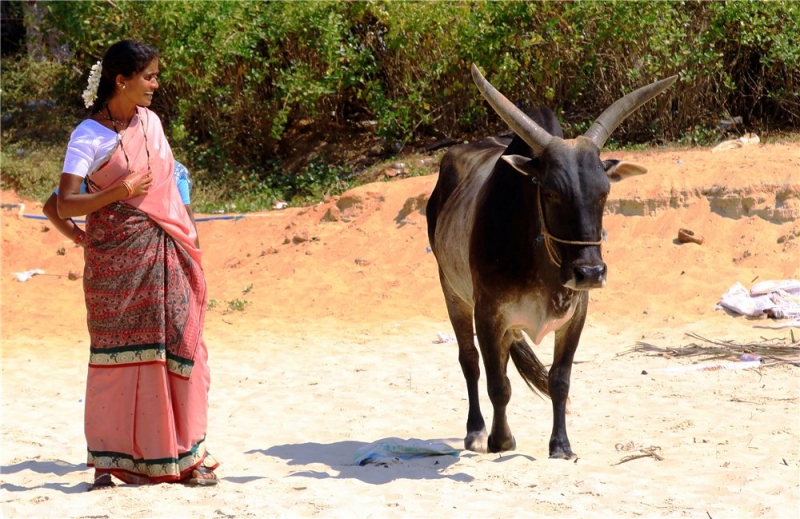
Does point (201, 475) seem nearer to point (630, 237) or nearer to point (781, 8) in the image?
point (630, 237)

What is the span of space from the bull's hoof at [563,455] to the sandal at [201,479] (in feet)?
5.62

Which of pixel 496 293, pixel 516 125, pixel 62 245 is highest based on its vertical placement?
pixel 516 125

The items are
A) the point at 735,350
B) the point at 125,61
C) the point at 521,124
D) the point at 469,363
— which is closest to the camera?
the point at 125,61

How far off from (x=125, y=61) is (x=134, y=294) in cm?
105

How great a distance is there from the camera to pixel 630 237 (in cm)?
1016

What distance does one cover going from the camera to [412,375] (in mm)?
7660

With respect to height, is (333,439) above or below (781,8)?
below

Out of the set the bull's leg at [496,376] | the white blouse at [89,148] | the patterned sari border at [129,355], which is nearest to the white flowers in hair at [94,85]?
the white blouse at [89,148]

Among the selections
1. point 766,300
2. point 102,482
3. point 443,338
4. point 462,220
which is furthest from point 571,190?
point 766,300

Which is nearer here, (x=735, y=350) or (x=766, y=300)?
(x=735, y=350)

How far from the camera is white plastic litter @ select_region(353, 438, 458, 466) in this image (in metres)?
5.48

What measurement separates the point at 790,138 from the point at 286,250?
5663 mm

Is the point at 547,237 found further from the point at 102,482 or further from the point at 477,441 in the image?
the point at 102,482

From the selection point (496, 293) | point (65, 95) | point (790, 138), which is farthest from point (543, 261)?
point (65, 95)
